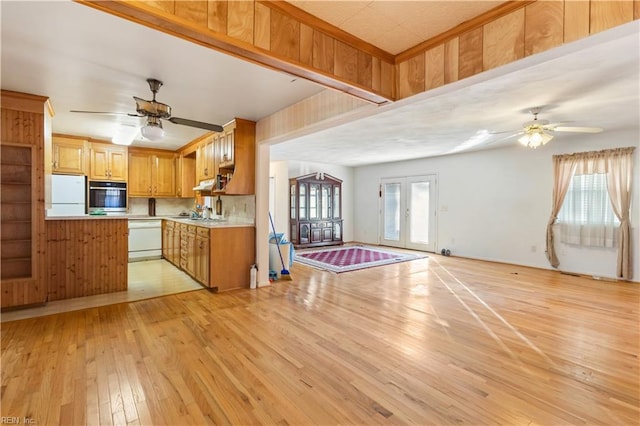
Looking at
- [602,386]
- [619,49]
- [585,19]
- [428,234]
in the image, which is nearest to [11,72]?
[585,19]

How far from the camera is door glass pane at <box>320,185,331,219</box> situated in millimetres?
8867

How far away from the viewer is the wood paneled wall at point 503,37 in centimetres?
139

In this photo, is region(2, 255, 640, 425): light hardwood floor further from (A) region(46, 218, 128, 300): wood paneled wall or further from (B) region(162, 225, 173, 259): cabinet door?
(B) region(162, 225, 173, 259): cabinet door

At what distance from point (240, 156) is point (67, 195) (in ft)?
A: 11.5

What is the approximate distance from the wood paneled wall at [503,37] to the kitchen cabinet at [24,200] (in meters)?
4.11

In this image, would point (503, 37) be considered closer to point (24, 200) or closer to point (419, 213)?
point (24, 200)

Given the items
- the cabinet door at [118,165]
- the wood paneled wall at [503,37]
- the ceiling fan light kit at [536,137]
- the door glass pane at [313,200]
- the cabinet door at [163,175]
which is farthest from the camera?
the door glass pane at [313,200]

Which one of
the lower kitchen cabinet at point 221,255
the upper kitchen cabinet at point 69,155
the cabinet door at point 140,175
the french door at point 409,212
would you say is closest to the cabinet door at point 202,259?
the lower kitchen cabinet at point 221,255

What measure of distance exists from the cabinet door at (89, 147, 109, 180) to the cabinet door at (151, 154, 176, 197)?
864mm

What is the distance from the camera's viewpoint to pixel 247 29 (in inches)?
59.9

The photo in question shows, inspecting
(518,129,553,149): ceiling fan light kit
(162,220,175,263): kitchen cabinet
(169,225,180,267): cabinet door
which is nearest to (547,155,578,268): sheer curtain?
(518,129,553,149): ceiling fan light kit

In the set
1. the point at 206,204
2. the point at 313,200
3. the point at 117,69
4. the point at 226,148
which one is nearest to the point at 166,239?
the point at 206,204

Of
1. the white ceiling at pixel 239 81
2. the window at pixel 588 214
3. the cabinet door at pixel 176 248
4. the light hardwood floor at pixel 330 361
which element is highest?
the white ceiling at pixel 239 81

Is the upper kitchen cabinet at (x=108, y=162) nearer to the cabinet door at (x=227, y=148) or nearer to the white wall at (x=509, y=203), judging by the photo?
the cabinet door at (x=227, y=148)
